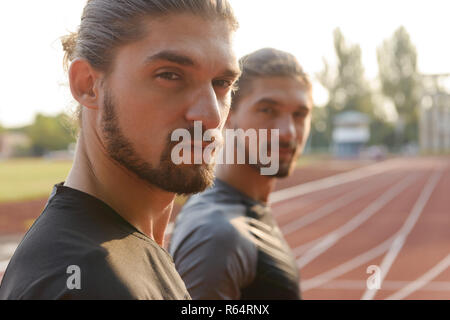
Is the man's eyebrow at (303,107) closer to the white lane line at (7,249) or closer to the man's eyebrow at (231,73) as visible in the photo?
A: the man's eyebrow at (231,73)

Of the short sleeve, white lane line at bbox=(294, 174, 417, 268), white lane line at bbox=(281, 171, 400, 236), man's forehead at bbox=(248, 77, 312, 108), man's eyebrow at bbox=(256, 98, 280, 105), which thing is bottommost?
white lane line at bbox=(294, 174, 417, 268)

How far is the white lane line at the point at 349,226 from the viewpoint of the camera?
8295 millimetres

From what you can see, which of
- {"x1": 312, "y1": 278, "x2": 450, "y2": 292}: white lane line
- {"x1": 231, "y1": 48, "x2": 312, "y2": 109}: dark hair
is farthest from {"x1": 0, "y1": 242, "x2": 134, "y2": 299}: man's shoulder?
{"x1": 312, "y1": 278, "x2": 450, "y2": 292}: white lane line

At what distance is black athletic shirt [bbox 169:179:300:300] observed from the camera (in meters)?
Result: 1.51

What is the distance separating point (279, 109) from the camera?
2.00m

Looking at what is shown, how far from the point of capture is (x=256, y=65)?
2057 millimetres

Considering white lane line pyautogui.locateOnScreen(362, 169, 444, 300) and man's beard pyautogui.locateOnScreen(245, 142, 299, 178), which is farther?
white lane line pyautogui.locateOnScreen(362, 169, 444, 300)

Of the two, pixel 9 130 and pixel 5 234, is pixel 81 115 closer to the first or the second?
pixel 5 234

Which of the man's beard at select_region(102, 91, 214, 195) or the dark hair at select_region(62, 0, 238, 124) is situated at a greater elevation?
the dark hair at select_region(62, 0, 238, 124)

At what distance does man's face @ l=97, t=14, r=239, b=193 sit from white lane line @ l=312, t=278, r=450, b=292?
20.3 feet

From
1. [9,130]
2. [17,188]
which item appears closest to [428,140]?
[17,188]

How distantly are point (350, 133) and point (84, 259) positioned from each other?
50.9 metres

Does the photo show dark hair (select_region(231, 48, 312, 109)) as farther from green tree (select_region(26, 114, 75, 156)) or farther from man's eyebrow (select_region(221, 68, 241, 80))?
green tree (select_region(26, 114, 75, 156))
